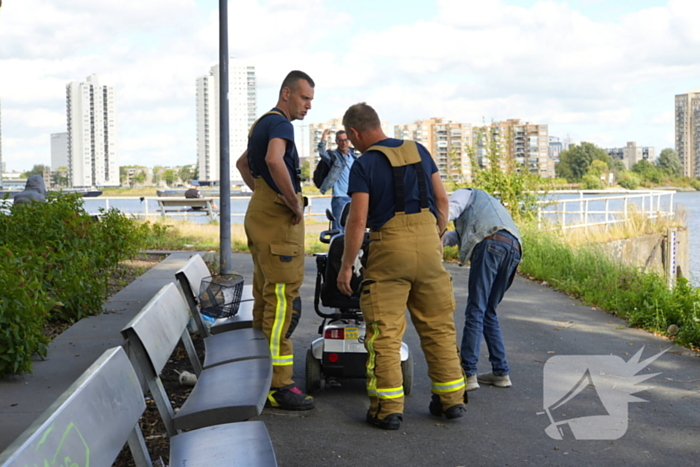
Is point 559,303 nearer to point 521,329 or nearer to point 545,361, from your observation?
point 521,329

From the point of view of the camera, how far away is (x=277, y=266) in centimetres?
515

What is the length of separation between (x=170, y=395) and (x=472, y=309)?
234 cm

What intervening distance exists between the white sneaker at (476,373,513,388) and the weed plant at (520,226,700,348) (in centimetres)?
260

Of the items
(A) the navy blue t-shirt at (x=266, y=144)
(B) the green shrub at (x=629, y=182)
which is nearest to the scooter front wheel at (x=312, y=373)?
(A) the navy blue t-shirt at (x=266, y=144)

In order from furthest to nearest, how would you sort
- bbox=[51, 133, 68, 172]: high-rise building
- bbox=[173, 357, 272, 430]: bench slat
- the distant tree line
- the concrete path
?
bbox=[51, 133, 68, 172]: high-rise building
the distant tree line
the concrete path
bbox=[173, 357, 272, 430]: bench slat

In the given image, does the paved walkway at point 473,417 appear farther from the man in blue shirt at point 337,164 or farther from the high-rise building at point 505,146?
the high-rise building at point 505,146

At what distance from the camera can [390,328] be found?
4.77 meters

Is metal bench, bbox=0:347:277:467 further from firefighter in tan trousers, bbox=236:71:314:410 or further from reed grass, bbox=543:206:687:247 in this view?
reed grass, bbox=543:206:687:247

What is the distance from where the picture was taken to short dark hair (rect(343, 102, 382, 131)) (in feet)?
16.1

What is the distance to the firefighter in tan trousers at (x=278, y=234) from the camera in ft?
16.7

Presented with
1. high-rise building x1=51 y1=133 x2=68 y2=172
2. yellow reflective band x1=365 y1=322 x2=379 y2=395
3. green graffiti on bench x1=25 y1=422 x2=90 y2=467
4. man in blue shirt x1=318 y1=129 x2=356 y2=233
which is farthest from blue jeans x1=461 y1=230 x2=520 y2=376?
high-rise building x1=51 y1=133 x2=68 y2=172

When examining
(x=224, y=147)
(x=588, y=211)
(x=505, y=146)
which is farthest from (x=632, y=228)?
(x=224, y=147)

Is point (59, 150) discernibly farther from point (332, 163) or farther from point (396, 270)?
point (396, 270)

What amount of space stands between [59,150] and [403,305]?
98254 millimetres
